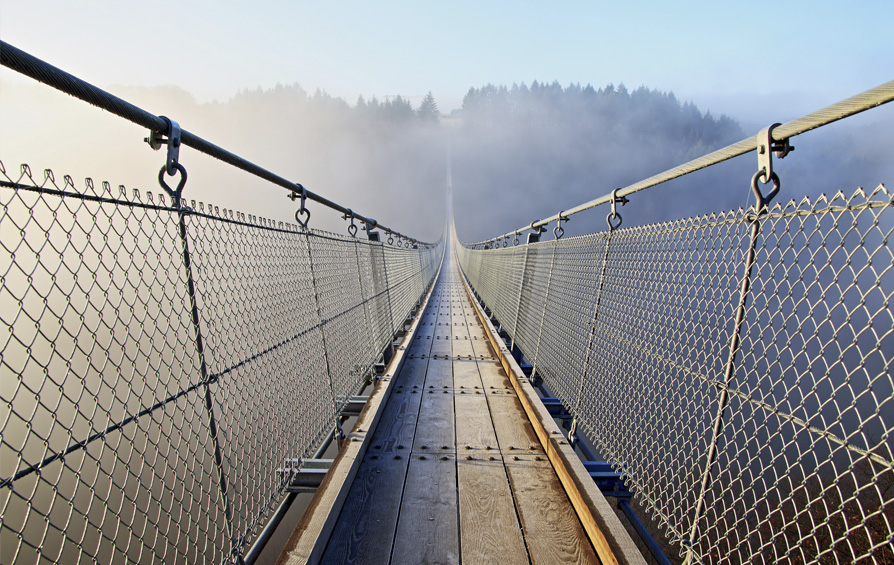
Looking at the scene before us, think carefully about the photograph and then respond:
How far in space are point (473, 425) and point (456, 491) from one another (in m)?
0.76

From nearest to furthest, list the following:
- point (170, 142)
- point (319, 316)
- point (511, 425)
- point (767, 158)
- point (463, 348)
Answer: point (767, 158) < point (170, 142) < point (319, 316) < point (511, 425) < point (463, 348)

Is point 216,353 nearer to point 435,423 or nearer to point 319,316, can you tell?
point 319,316

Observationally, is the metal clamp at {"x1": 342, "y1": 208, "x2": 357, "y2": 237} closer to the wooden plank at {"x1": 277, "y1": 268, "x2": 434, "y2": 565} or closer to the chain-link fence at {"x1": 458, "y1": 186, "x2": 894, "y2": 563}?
the wooden plank at {"x1": 277, "y1": 268, "x2": 434, "y2": 565}

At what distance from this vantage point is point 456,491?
7.66 ft

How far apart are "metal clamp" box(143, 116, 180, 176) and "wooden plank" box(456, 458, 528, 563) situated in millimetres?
1905

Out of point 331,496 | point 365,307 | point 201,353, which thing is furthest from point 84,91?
point 365,307

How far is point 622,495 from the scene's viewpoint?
8.18 ft

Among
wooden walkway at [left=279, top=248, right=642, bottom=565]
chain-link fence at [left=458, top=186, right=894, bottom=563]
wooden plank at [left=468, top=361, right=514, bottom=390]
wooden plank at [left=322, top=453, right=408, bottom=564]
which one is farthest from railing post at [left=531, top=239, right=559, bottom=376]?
wooden plank at [left=322, top=453, right=408, bottom=564]

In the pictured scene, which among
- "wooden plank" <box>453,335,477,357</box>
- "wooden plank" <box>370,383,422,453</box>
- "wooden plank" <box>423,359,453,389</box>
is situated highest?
"wooden plank" <box>453,335,477,357</box>

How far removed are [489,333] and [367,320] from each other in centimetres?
213

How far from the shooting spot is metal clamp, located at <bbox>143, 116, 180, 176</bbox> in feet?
4.98

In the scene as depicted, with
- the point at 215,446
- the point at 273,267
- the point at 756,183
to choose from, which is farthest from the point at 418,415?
the point at 756,183

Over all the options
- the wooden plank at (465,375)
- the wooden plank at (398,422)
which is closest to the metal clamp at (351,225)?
the wooden plank at (398,422)

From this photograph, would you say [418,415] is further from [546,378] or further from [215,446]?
[215,446]
